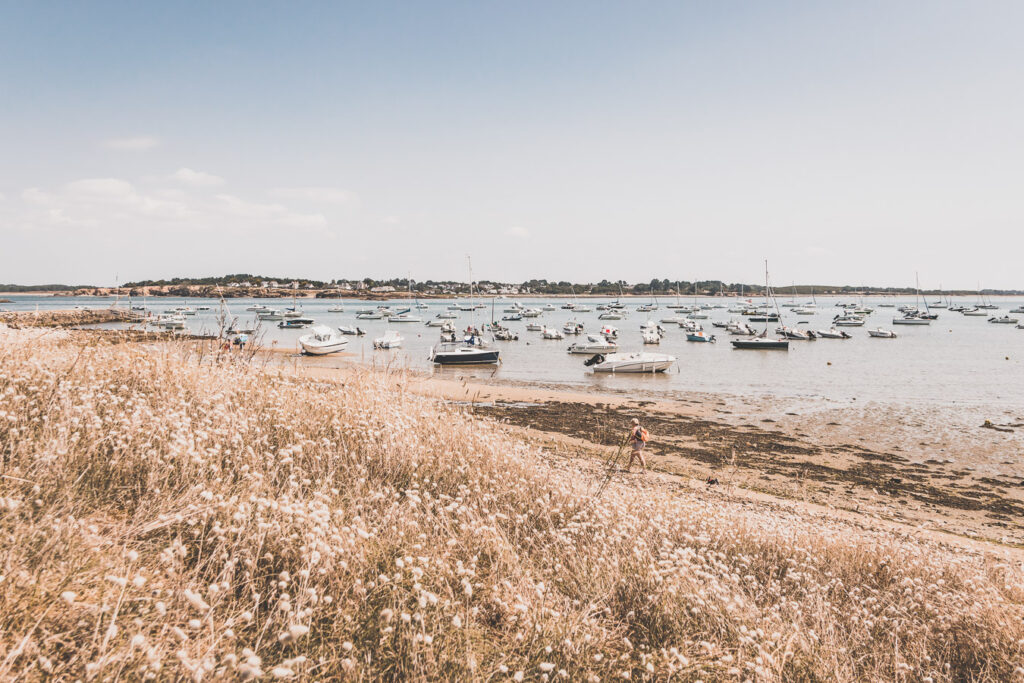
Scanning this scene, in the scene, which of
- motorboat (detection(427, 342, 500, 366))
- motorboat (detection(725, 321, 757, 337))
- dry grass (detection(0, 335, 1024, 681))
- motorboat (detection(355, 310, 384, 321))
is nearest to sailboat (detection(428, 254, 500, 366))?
motorboat (detection(427, 342, 500, 366))

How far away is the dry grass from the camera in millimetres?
3248

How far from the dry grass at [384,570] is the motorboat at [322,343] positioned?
41.3 metres

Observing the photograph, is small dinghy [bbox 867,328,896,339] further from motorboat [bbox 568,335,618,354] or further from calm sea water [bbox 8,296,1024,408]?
motorboat [bbox 568,335,618,354]

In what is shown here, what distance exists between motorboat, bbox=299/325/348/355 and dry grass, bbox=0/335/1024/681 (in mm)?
41321

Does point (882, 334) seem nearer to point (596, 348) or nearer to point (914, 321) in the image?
point (914, 321)

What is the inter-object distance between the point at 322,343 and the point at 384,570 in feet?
159

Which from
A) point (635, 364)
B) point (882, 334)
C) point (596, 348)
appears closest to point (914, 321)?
point (882, 334)

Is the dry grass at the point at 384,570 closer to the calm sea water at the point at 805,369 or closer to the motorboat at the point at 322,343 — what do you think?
the calm sea water at the point at 805,369

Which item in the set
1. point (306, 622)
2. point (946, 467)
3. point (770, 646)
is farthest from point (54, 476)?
point (946, 467)

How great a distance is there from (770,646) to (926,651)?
6.92 ft

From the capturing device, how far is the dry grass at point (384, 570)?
3248 mm

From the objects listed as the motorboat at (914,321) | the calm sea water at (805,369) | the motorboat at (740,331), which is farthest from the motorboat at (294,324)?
the motorboat at (914,321)

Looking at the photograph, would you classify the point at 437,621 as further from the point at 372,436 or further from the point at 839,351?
the point at 839,351

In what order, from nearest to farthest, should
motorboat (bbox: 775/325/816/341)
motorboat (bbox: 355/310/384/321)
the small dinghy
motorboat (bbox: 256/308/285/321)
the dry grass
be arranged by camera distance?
1. the dry grass
2. motorboat (bbox: 775/325/816/341)
3. the small dinghy
4. motorboat (bbox: 256/308/285/321)
5. motorboat (bbox: 355/310/384/321)
